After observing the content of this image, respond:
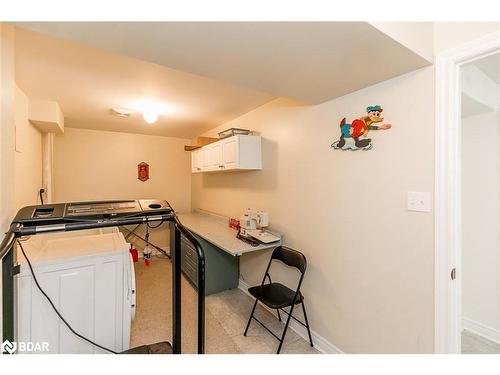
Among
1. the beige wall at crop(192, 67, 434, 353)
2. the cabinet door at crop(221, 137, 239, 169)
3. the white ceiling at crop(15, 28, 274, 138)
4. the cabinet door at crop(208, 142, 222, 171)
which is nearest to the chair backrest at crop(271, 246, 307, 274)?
the beige wall at crop(192, 67, 434, 353)

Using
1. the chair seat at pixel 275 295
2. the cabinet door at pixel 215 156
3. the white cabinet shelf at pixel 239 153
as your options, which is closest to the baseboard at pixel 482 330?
the chair seat at pixel 275 295

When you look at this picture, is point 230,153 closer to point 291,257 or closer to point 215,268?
point 291,257

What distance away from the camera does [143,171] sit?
4418 mm

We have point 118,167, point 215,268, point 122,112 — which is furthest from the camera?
point 118,167

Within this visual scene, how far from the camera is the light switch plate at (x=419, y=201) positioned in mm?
1367

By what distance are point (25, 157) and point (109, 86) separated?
1.19 metres

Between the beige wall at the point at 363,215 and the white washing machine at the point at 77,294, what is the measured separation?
5.05ft

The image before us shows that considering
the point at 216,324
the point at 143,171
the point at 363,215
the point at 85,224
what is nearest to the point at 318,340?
the point at 216,324

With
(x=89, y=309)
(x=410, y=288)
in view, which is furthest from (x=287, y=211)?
(x=89, y=309)

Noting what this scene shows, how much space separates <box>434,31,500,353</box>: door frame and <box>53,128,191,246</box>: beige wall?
4.29 m

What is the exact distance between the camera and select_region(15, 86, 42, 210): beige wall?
2139mm

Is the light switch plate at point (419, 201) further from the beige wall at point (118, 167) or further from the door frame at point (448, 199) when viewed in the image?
the beige wall at point (118, 167)

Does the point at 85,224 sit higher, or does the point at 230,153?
the point at 230,153

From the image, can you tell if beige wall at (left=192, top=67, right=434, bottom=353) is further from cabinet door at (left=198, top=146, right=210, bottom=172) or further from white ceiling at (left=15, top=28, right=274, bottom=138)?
cabinet door at (left=198, top=146, right=210, bottom=172)
